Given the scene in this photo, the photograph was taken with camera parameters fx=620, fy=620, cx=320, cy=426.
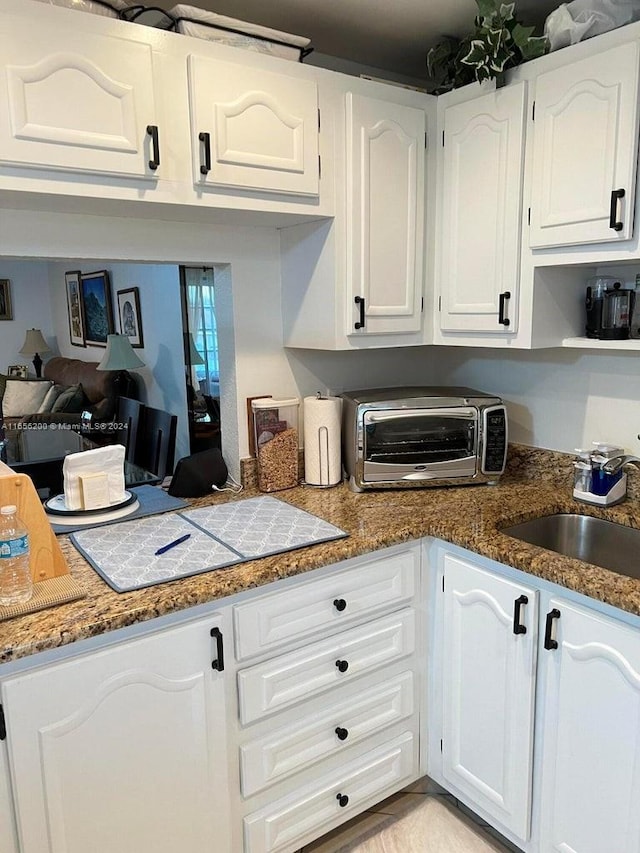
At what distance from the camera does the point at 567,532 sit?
6.37 feet

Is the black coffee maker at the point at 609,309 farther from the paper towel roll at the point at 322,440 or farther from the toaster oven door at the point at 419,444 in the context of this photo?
the paper towel roll at the point at 322,440

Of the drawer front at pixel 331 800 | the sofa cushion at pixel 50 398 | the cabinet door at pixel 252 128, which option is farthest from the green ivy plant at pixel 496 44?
the sofa cushion at pixel 50 398

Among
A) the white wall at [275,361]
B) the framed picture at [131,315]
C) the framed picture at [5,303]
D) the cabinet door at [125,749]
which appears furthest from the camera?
the framed picture at [5,303]

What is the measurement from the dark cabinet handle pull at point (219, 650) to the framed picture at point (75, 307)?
3777 mm

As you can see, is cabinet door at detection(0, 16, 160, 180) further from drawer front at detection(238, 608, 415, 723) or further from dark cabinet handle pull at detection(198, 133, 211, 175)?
drawer front at detection(238, 608, 415, 723)

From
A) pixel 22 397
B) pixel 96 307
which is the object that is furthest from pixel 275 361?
pixel 22 397

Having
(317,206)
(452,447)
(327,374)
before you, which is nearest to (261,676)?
(452,447)

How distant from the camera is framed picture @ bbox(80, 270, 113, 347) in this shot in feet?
14.4

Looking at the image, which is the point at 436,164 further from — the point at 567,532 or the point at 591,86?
the point at 567,532

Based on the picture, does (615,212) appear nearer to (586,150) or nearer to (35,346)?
(586,150)

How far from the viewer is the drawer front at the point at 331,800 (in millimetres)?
1617

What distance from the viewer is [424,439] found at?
82.2 inches

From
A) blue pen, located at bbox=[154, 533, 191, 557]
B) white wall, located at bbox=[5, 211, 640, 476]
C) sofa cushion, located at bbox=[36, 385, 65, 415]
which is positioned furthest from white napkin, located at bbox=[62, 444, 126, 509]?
sofa cushion, located at bbox=[36, 385, 65, 415]

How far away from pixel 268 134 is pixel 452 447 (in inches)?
44.5
